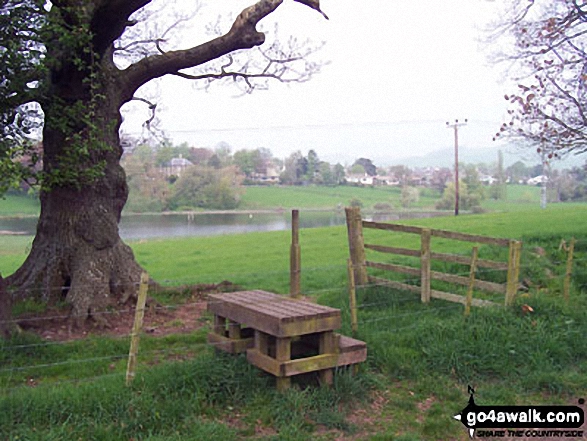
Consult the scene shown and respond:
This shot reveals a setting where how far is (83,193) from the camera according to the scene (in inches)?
384

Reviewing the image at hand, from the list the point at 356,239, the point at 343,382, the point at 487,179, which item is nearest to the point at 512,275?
the point at 356,239

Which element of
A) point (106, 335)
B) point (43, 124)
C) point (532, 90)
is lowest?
point (106, 335)

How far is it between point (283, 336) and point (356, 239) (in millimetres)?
4799

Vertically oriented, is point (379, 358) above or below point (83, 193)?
below

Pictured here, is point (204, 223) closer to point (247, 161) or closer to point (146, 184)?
point (247, 161)

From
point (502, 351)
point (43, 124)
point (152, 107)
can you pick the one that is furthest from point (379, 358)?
point (152, 107)

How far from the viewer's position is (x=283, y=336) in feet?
18.7

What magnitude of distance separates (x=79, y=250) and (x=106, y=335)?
1.91m

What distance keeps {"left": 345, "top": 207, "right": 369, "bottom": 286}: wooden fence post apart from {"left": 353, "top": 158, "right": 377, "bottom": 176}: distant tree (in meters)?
29.9

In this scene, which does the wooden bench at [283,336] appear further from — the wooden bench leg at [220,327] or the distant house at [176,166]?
the distant house at [176,166]

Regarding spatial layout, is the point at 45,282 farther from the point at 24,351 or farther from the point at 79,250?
the point at 24,351

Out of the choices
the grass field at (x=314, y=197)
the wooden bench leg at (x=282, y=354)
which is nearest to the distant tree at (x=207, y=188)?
the grass field at (x=314, y=197)

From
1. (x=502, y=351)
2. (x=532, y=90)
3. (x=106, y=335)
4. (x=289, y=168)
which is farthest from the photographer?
(x=289, y=168)

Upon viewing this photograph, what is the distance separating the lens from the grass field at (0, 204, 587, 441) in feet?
16.6
